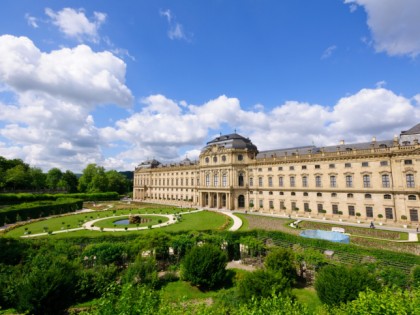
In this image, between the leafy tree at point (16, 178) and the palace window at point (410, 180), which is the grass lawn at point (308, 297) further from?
the leafy tree at point (16, 178)

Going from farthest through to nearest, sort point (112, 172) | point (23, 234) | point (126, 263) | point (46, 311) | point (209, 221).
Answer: point (112, 172)
point (209, 221)
point (23, 234)
point (126, 263)
point (46, 311)

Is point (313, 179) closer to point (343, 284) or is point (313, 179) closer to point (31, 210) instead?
point (343, 284)

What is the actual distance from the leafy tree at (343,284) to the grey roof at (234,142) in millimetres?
50440

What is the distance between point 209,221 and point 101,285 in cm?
2801

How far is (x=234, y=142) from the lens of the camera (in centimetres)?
6519

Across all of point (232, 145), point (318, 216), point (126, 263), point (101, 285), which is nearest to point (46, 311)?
point (101, 285)

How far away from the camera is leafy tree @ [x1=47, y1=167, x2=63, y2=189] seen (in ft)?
395

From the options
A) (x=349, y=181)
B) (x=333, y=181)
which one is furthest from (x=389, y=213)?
→ (x=333, y=181)

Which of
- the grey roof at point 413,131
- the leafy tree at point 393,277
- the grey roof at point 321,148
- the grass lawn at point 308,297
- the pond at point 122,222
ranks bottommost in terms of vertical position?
the grass lawn at point 308,297

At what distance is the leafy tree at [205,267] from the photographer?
18812 millimetres

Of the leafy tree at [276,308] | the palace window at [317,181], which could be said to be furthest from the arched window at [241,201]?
the leafy tree at [276,308]

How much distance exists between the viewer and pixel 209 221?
44562 mm

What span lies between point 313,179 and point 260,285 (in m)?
41.9

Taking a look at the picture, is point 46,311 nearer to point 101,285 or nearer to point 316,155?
point 101,285
